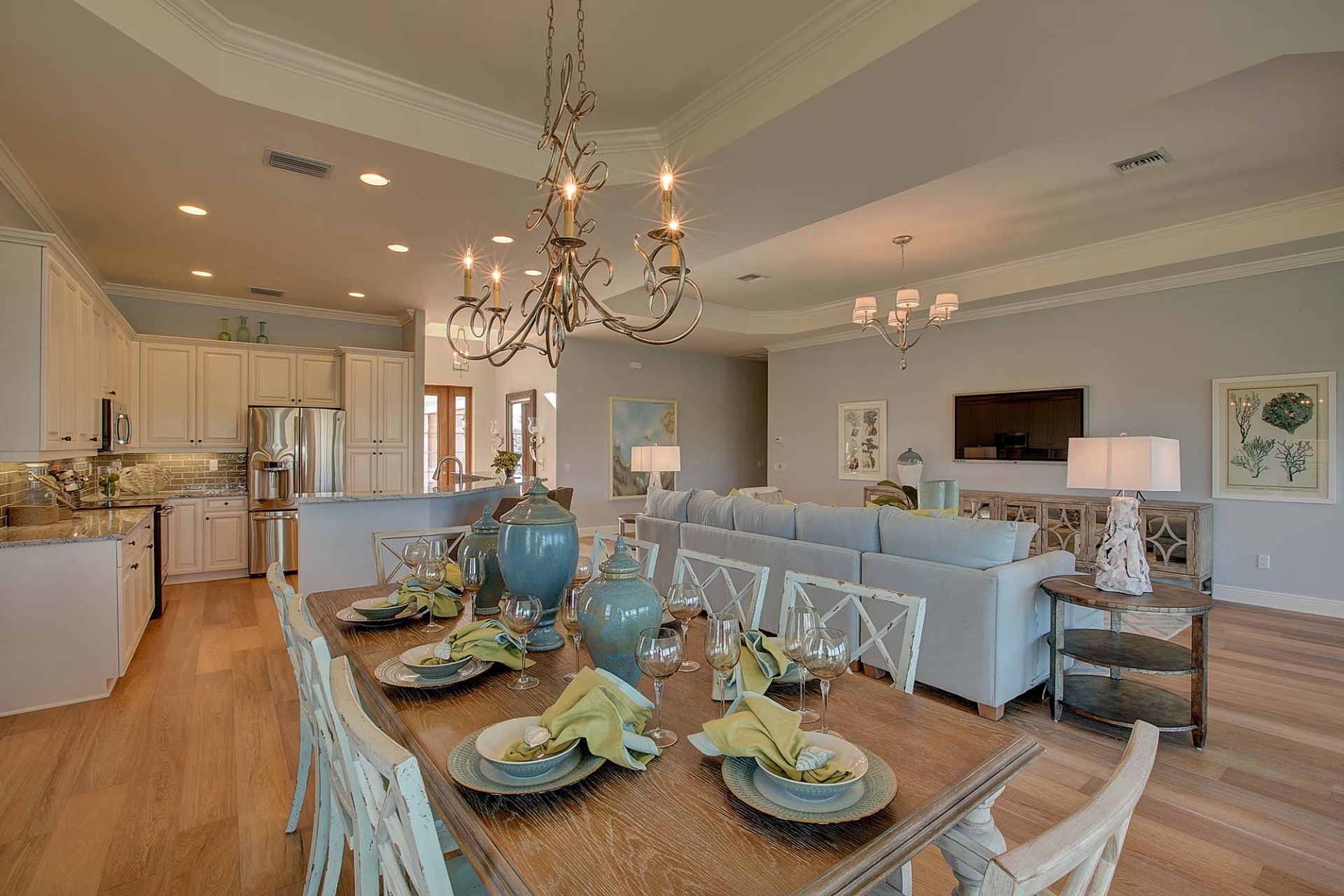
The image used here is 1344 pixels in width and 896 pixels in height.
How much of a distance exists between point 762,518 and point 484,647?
256 cm

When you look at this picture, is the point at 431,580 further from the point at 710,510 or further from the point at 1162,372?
the point at 1162,372

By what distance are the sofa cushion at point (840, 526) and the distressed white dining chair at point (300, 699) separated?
8.63ft

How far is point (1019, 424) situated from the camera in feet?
20.3

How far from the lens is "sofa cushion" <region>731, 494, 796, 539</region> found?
12.5 ft

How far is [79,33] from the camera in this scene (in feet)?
6.83

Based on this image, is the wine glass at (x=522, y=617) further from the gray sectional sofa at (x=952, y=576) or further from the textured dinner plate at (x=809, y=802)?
the gray sectional sofa at (x=952, y=576)

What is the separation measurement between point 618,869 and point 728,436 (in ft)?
29.8

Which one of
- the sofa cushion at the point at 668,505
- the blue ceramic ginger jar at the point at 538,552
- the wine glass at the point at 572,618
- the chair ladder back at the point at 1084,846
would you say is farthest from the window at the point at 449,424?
the chair ladder back at the point at 1084,846

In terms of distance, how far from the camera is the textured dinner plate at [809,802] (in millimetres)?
973

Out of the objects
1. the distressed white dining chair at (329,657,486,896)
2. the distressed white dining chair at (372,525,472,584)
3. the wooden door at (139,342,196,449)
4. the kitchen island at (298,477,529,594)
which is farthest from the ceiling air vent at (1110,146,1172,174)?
the wooden door at (139,342,196,449)

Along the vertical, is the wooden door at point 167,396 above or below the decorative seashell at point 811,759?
above

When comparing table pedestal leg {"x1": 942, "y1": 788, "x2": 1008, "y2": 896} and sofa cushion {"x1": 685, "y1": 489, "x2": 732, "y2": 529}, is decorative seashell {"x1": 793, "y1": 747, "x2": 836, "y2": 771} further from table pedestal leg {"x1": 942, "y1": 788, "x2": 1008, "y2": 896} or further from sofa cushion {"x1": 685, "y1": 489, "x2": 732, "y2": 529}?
sofa cushion {"x1": 685, "y1": 489, "x2": 732, "y2": 529}

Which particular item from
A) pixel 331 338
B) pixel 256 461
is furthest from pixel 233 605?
pixel 331 338

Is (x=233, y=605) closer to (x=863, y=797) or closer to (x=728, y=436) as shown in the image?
(x=863, y=797)
